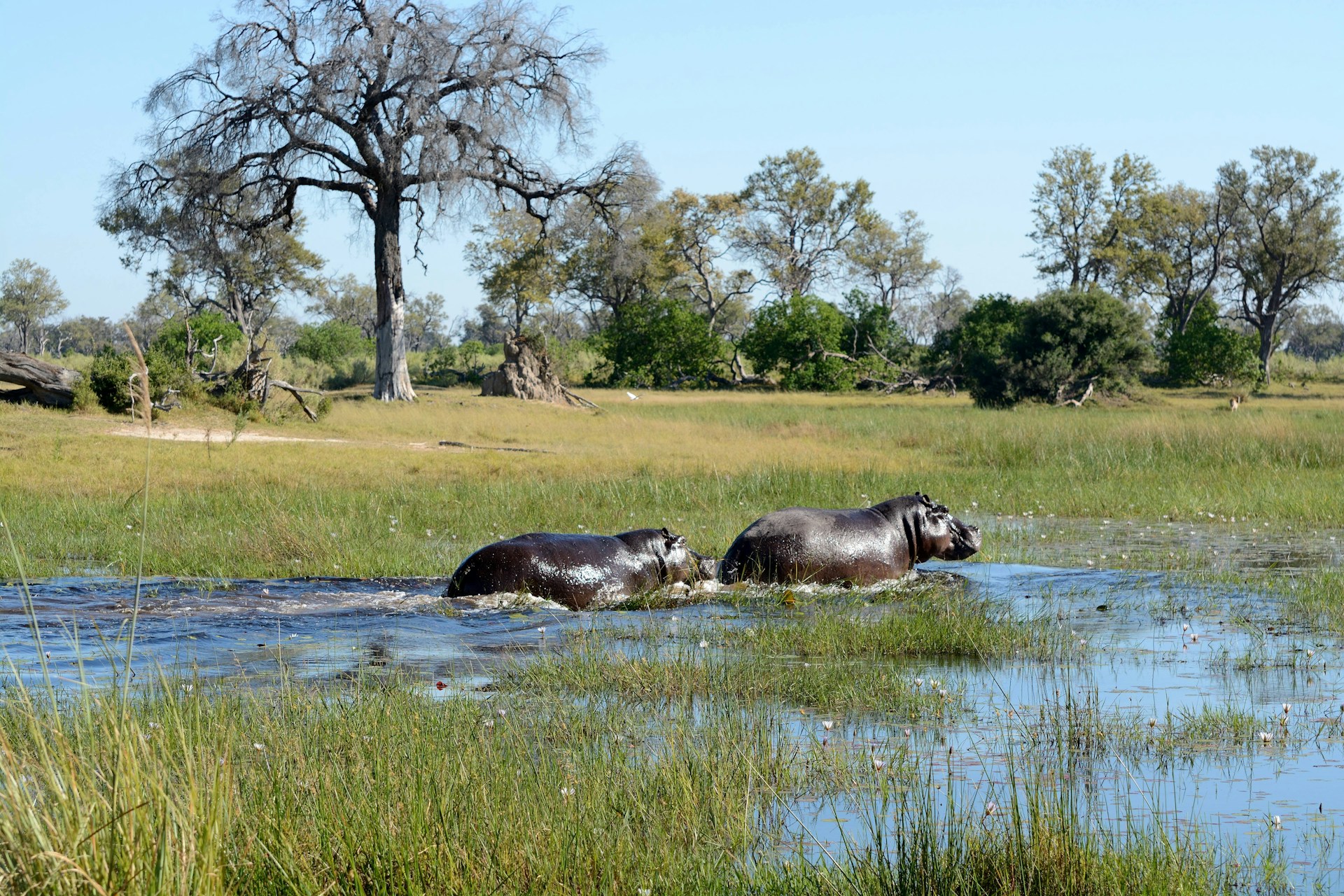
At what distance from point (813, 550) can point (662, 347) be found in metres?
42.1

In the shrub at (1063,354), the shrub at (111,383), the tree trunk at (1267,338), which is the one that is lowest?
the shrub at (111,383)

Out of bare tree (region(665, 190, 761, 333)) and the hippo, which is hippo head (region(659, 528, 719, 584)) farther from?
bare tree (region(665, 190, 761, 333))

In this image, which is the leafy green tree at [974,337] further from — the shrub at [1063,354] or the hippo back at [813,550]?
the hippo back at [813,550]

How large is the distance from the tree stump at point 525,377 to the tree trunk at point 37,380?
43.3 feet

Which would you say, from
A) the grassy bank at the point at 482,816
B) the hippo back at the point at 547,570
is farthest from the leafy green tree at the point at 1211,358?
the grassy bank at the point at 482,816

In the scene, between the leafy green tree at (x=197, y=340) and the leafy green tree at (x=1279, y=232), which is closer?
the leafy green tree at (x=197, y=340)

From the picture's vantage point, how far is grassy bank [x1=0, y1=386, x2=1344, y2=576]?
377 inches

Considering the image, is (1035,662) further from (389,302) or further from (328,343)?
(328,343)

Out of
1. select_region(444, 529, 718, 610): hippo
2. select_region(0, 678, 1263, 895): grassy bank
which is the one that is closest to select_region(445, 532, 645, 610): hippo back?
select_region(444, 529, 718, 610): hippo

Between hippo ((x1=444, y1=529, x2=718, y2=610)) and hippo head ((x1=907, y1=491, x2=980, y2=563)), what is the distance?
1.69 m

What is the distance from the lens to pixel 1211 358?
46.2 m

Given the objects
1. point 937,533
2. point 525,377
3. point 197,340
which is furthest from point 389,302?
point 937,533

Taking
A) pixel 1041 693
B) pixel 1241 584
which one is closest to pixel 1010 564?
pixel 1241 584

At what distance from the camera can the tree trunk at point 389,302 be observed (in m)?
30.7
